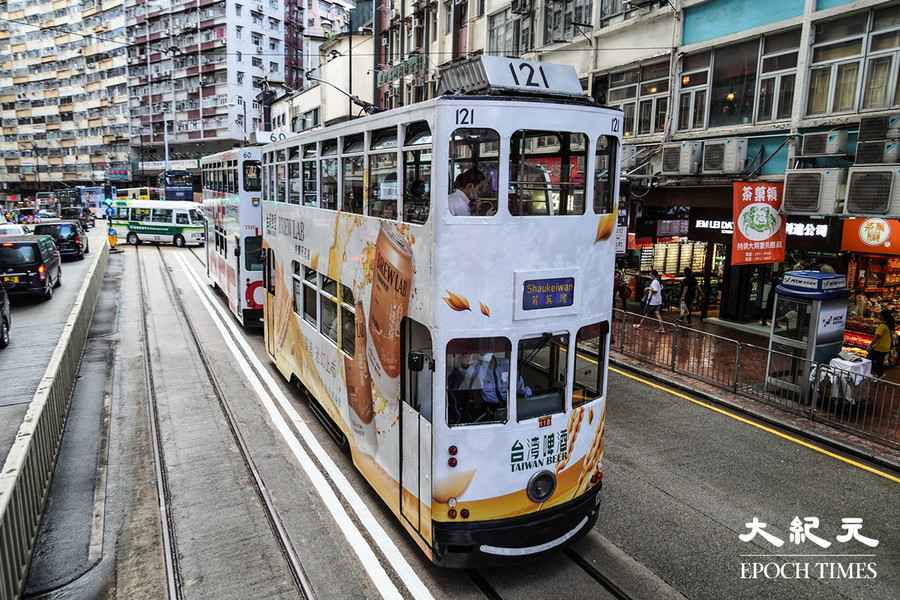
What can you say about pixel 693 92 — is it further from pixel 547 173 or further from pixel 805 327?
pixel 547 173

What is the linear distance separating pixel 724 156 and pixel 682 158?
1.16 meters

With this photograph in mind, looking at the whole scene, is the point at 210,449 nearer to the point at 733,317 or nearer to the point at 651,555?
the point at 651,555

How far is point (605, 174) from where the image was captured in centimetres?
574

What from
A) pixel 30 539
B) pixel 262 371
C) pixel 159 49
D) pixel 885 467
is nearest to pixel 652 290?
pixel 885 467

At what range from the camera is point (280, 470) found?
26.6 ft

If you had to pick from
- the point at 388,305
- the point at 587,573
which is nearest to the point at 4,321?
the point at 388,305

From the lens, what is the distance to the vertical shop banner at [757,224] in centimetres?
1244

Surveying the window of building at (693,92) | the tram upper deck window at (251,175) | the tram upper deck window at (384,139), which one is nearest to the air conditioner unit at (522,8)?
the window of building at (693,92)

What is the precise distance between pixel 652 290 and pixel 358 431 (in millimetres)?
11489

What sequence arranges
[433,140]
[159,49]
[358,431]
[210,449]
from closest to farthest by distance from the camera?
[433,140]
[358,431]
[210,449]
[159,49]

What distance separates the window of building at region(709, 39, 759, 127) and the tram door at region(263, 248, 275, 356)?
11.3 metres

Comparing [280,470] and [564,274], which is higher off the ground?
[564,274]

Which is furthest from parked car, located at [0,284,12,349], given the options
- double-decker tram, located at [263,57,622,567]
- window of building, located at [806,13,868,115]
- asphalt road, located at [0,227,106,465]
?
window of building, located at [806,13,868,115]

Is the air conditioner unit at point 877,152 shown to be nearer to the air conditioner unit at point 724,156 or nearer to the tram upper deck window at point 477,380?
the air conditioner unit at point 724,156
